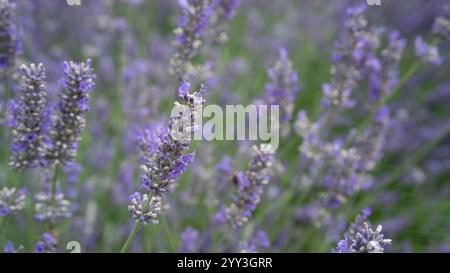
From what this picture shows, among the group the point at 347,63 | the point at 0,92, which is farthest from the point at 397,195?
the point at 0,92

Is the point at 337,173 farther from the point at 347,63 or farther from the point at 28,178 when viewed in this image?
the point at 28,178

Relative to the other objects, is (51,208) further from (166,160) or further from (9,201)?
(166,160)

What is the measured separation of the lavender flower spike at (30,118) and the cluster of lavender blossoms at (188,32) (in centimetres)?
72

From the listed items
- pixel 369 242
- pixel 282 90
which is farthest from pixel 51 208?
pixel 369 242

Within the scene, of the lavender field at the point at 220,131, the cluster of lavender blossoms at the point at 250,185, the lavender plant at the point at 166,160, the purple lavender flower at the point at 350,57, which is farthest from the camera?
the purple lavender flower at the point at 350,57

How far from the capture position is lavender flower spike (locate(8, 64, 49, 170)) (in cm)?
182

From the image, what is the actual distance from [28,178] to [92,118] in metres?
0.75

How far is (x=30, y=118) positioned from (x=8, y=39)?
18.8 inches

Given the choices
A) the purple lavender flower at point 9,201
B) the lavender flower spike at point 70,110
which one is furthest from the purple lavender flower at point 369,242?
the purple lavender flower at point 9,201

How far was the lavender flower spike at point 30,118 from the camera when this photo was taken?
1822 mm

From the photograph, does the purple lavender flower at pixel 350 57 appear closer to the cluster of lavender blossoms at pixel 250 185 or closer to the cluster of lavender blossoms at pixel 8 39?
the cluster of lavender blossoms at pixel 250 185

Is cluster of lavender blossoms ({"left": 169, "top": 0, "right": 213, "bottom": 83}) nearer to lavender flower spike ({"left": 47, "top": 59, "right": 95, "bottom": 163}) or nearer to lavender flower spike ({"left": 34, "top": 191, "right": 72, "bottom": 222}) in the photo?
lavender flower spike ({"left": 47, "top": 59, "right": 95, "bottom": 163})

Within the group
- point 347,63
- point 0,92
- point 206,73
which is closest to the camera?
point 347,63
